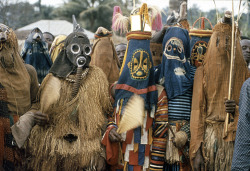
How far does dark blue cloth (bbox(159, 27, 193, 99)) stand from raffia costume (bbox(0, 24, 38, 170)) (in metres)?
1.71

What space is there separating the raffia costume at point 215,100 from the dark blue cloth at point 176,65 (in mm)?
199

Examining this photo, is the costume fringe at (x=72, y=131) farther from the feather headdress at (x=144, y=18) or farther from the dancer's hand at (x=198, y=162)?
the dancer's hand at (x=198, y=162)

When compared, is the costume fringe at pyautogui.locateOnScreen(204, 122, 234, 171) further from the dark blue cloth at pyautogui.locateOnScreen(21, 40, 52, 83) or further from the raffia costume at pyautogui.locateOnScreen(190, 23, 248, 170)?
the dark blue cloth at pyautogui.locateOnScreen(21, 40, 52, 83)

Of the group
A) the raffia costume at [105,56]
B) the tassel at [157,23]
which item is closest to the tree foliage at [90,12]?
the raffia costume at [105,56]

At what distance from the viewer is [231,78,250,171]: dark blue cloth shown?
9.33 feet

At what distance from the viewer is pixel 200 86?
14.2 feet

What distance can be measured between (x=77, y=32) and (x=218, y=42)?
175 cm

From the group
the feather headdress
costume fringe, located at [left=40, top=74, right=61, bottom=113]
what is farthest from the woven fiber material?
costume fringe, located at [left=40, top=74, right=61, bottom=113]

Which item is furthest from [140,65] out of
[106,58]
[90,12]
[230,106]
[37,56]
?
[90,12]

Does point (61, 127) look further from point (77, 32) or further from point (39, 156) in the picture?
point (77, 32)

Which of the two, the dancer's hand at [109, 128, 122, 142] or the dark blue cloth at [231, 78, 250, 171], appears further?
the dancer's hand at [109, 128, 122, 142]

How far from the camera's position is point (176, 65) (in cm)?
448

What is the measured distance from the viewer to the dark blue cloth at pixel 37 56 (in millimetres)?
5910

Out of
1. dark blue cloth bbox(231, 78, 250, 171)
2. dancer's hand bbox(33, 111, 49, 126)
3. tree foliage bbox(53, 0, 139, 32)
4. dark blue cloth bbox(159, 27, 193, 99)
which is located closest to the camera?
dark blue cloth bbox(231, 78, 250, 171)
